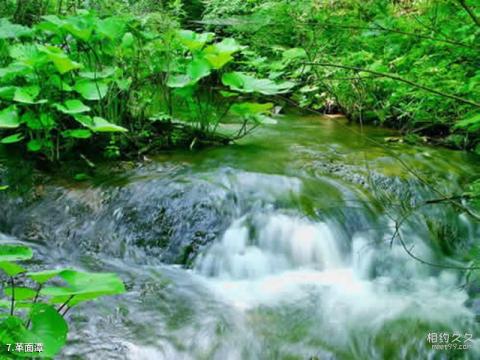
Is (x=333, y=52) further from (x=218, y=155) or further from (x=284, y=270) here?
(x=284, y=270)

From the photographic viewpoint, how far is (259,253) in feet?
10.8

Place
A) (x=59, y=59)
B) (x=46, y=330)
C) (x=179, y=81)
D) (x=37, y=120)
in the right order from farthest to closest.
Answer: (x=179, y=81) < (x=37, y=120) < (x=59, y=59) < (x=46, y=330)

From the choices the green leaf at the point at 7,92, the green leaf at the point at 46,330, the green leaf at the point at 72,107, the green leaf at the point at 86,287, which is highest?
the green leaf at the point at 7,92

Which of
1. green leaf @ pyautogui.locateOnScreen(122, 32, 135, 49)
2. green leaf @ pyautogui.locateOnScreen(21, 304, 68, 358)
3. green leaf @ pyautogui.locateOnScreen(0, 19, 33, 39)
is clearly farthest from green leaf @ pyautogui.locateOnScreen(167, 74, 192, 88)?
green leaf @ pyautogui.locateOnScreen(21, 304, 68, 358)

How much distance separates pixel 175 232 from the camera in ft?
10.8

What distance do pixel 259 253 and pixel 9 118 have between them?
2266 millimetres

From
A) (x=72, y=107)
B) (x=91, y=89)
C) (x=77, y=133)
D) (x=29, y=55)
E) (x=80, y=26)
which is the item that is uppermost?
(x=80, y=26)

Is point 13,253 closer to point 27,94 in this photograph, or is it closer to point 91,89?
point 27,94

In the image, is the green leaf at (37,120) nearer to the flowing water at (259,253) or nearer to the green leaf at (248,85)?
the flowing water at (259,253)

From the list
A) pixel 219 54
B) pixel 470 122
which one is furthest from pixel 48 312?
pixel 219 54

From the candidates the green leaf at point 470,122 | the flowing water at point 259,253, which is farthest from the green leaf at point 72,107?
the green leaf at point 470,122

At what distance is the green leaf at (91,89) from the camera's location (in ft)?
12.6

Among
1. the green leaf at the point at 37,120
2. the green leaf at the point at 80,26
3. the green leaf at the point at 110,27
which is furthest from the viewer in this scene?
the green leaf at the point at 110,27

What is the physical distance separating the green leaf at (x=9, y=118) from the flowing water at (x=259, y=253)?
54cm
